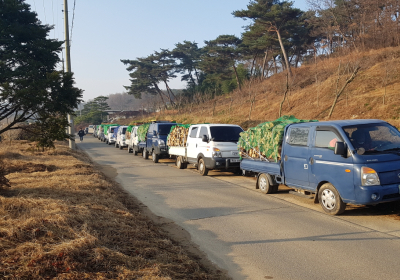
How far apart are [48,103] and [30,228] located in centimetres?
881

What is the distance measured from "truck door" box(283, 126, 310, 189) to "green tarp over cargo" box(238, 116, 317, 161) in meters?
0.58

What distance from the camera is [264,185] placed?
10.7 m

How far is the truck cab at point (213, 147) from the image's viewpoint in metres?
13.9

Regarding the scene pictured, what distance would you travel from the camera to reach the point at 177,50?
67.8 meters

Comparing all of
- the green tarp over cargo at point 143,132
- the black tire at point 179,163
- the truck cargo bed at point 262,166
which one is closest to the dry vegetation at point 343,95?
the green tarp over cargo at point 143,132

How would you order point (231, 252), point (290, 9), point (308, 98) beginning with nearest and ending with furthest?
1. point (231, 252)
2. point (308, 98)
3. point (290, 9)

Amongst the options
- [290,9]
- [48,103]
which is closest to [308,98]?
[290,9]

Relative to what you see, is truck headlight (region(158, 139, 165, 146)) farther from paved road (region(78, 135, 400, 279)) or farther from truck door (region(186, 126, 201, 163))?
paved road (region(78, 135, 400, 279))

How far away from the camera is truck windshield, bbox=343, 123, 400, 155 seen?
7.63 metres

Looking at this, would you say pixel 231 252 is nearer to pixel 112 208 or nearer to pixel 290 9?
pixel 112 208

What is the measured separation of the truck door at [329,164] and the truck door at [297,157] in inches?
8.8

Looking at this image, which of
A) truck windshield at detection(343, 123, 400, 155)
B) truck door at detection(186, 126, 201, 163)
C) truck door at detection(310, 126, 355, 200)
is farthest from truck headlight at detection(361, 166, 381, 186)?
truck door at detection(186, 126, 201, 163)

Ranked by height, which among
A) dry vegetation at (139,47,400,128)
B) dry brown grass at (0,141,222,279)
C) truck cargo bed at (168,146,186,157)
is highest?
dry vegetation at (139,47,400,128)

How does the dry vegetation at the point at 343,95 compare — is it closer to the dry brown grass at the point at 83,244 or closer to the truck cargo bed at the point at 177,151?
the truck cargo bed at the point at 177,151
